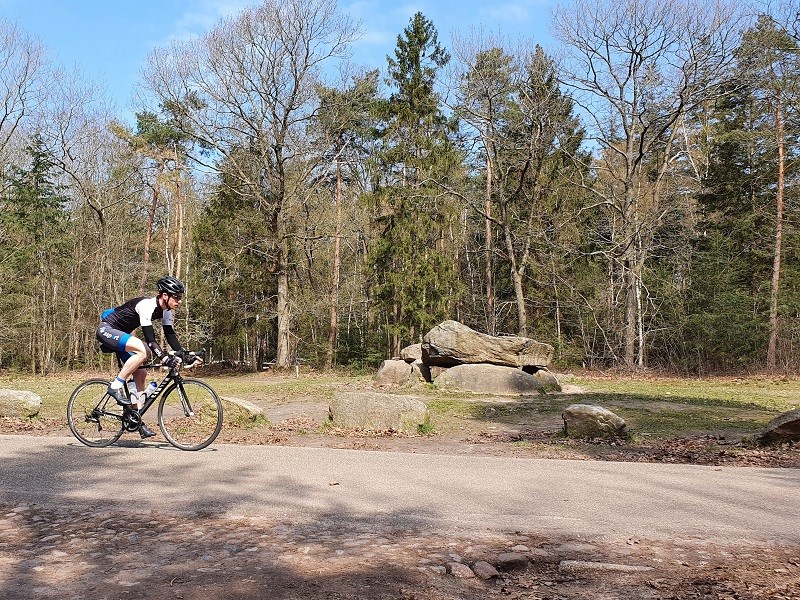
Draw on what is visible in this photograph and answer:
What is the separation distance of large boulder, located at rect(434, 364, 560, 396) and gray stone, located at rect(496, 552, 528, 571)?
47.7ft

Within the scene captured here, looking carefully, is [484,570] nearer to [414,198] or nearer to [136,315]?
[136,315]

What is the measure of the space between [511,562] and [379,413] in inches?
277

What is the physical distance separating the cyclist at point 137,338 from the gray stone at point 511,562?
4.72m

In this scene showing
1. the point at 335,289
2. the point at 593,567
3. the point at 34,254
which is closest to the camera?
the point at 593,567

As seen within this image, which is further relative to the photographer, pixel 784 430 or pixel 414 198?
pixel 414 198

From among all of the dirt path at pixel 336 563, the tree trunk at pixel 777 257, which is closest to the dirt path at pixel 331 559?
the dirt path at pixel 336 563

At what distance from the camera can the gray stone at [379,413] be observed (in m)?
10.6

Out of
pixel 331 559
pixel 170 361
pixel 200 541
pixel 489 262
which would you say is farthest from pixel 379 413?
pixel 489 262

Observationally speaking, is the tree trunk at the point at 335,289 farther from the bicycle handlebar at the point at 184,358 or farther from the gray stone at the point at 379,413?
the bicycle handlebar at the point at 184,358

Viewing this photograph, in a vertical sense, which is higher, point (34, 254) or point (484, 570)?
point (34, 254)

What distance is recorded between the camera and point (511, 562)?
12.1 feet

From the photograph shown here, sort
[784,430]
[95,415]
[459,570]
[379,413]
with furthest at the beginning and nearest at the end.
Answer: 1. [379,413]
2. [784,430]
3. [95,415]
4. [459,570]

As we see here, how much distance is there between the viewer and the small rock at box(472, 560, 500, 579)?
3482 millimetres

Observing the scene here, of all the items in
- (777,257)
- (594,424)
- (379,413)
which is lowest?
(594,424)
